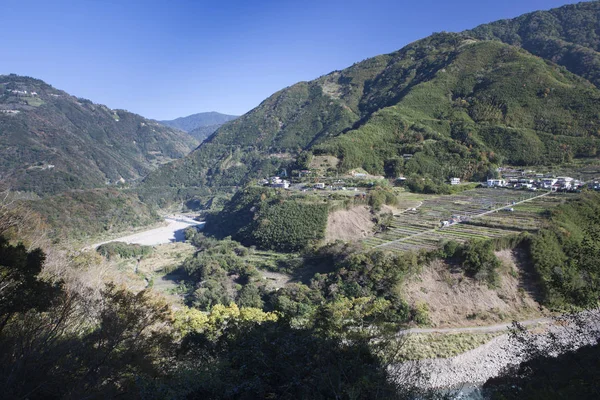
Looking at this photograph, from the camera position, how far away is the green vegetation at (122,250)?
45125 mm

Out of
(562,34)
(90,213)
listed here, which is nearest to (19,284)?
(90,213)

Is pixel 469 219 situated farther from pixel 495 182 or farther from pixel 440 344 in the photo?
pixel 495 182

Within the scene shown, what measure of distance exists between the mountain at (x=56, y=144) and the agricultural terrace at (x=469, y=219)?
2902 inches

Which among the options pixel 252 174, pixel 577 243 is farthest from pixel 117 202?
pixel 577 243

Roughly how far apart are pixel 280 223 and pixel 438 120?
182ft

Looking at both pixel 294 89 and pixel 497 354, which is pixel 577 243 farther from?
pixel 294 89

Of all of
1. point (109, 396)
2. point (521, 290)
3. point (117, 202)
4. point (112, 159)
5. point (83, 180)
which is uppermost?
point (112, 159)

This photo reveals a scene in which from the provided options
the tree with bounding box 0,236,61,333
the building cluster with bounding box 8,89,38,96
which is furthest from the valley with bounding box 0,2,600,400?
the building cluster with bounding box 8,89,38,96

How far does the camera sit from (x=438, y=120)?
7631 centimetres

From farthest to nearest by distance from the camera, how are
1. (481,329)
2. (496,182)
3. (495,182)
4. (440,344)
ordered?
(495,182), (496,182), (481,329), (440,344)

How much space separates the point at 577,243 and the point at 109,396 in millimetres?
34487

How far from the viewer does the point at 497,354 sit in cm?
2144

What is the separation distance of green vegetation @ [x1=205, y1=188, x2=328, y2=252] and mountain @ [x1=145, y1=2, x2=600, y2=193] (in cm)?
1910

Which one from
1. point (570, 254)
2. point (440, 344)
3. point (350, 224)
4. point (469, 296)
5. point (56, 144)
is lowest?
point (440, 344)
